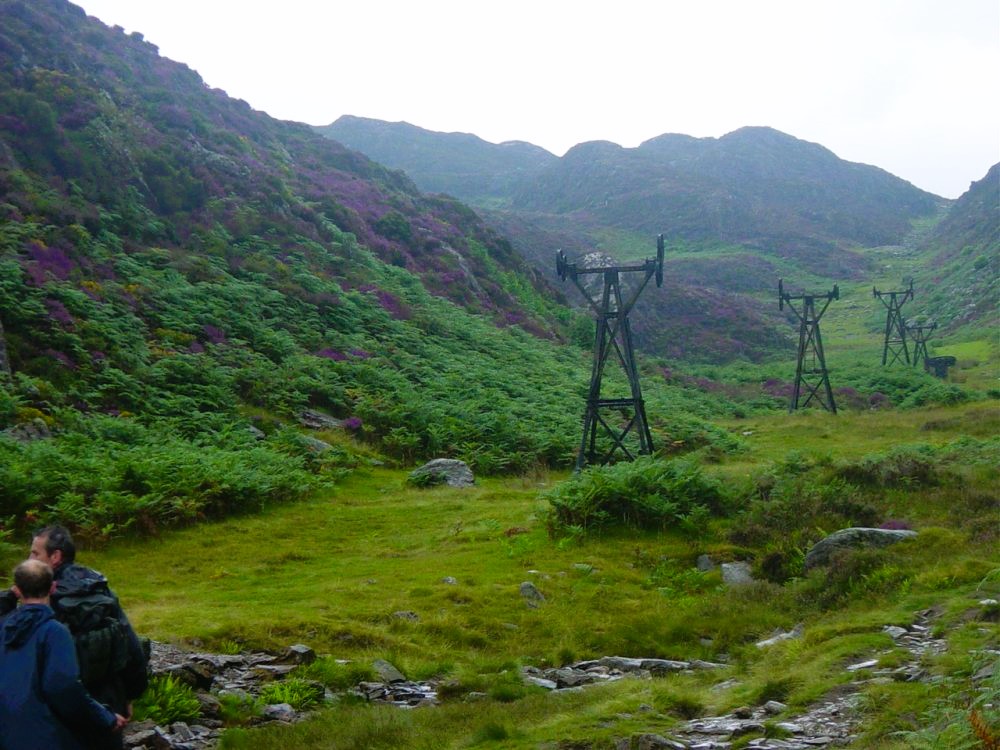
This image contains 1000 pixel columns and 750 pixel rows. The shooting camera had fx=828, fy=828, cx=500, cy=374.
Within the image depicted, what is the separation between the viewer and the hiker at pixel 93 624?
5410mm

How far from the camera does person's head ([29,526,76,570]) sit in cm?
552

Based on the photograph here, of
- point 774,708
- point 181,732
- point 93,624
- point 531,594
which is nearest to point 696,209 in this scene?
point 531,594

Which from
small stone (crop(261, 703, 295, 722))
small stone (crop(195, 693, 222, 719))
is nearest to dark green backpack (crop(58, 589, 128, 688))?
small stone (crop(195, 693, 222, 719))

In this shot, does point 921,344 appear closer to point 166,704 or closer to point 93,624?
point 166,704

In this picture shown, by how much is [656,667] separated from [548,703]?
2.10 metres

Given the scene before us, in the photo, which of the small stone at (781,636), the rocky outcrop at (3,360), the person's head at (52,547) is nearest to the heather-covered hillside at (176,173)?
the rocky outcrop at (3,360)

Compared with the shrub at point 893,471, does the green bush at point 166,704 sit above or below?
below

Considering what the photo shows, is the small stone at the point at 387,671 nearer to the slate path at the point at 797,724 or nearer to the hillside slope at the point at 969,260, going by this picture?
the slate path at the point at 797,724

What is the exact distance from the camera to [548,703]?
7.88 m

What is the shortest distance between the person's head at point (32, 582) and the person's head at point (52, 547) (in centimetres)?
39

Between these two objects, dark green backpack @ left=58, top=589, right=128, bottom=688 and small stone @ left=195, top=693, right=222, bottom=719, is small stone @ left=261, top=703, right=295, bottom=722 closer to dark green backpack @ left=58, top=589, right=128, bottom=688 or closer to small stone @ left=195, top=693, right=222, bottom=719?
small stone @ left=195, top=693, right=222, bottom=719

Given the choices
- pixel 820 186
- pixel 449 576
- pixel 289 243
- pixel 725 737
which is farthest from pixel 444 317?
pixel 820 186

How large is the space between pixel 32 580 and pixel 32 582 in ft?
0.05

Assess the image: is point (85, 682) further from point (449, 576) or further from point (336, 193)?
point (336, 193)
